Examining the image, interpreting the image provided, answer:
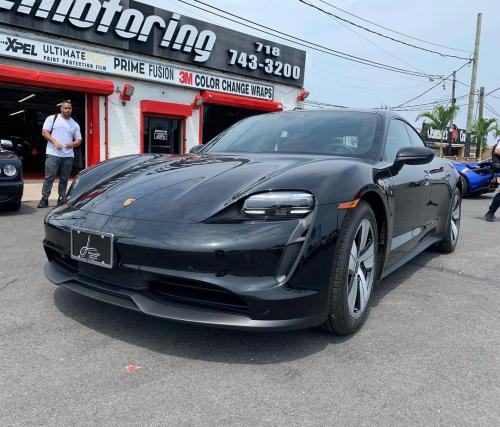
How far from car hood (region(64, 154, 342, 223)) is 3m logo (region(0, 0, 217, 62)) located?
31.1ft

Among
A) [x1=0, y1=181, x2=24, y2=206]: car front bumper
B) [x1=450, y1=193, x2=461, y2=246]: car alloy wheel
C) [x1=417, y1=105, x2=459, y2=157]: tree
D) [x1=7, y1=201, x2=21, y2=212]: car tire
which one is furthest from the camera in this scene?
[x1=417, y1=105, x2=459, y2=157]: tree

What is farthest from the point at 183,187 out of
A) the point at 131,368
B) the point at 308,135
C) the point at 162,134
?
the point at 162,134

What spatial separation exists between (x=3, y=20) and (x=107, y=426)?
10.9 m

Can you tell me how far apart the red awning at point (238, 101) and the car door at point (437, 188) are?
1079cm

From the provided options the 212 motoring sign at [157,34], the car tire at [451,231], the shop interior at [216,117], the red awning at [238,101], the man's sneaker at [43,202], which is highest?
the 212 motoring sign at [157,34]

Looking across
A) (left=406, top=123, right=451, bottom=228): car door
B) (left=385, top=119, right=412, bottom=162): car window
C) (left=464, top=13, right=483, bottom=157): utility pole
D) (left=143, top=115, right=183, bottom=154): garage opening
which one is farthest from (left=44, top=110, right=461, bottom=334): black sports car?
(left=464, top=13, right=483, bottom=157): utility pole

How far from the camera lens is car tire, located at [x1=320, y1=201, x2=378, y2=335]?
7.76 feet

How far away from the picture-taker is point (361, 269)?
2715 millimetres

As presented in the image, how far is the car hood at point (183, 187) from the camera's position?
2.33 meters

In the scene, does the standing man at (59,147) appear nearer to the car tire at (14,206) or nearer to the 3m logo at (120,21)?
the car tire at (14,206)

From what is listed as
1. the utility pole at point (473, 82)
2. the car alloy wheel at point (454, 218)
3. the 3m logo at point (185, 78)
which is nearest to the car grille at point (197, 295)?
the car alloy wheel at point (454, 218)

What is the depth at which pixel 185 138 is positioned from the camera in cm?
1446

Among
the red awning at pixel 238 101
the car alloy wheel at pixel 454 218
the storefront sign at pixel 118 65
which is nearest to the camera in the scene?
the car alloy wheel at pixel 454 218

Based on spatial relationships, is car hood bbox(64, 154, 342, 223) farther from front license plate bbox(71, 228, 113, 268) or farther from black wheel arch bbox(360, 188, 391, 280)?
black wheel arch bbox(360, 188, 391, 280)
